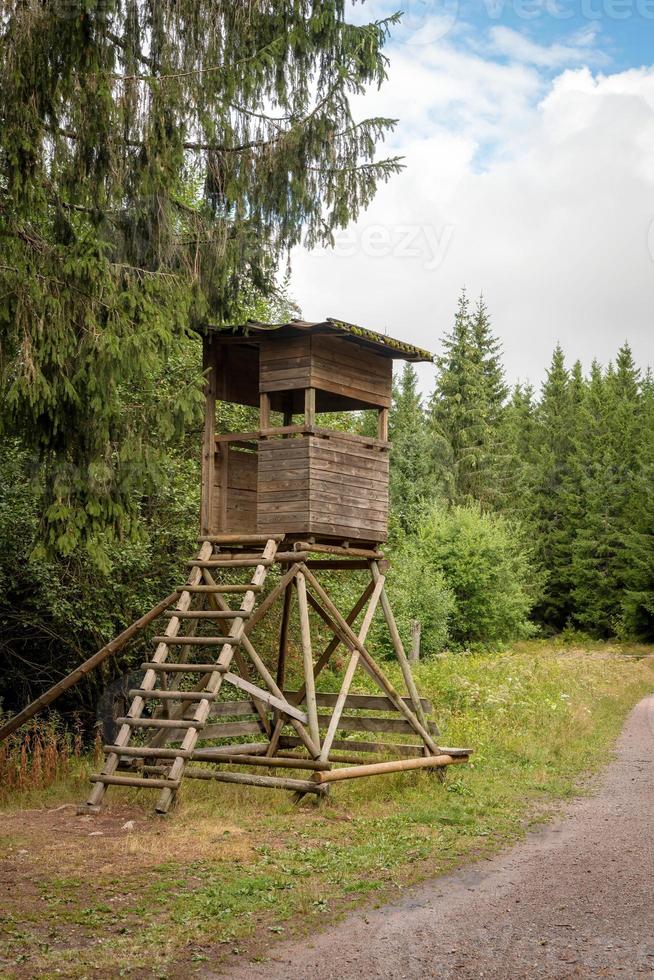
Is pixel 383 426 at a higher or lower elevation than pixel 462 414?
lower

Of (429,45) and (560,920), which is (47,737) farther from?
(429,45)

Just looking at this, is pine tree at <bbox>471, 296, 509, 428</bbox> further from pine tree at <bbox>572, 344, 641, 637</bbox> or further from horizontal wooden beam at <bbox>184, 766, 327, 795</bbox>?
horizontal wooden beam at <bbox>184, 766, 327, 795</bbox>

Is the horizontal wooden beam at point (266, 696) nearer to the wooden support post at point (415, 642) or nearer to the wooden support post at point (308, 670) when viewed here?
the wooden support post at point (308, 670)

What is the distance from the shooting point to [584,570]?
56250 mm

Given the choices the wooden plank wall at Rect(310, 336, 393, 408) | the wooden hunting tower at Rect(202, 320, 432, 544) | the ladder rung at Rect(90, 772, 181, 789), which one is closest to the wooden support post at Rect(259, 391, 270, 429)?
the wooden hunting tower at Rect(202, 320, 432, 544)

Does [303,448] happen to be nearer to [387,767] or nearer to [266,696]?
[266,696]

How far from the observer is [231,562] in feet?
38.5

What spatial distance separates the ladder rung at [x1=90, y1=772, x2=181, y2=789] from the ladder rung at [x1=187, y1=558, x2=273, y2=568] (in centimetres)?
270

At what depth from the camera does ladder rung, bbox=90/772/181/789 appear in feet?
32.1

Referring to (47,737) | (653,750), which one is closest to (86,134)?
(47,737)

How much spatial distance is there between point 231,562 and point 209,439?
195 centimetres

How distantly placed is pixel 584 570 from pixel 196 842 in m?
49.9

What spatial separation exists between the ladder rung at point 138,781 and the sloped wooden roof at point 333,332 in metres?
5.33

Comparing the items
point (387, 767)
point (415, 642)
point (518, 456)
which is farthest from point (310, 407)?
point (518, 456)
